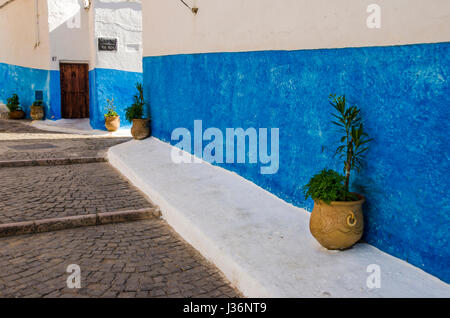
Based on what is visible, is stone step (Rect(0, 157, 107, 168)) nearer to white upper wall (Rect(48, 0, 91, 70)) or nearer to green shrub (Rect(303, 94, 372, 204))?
green shrub (Rect(303, 94, 372, 204))

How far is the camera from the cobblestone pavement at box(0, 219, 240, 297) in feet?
11.5

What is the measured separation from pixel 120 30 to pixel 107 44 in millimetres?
594

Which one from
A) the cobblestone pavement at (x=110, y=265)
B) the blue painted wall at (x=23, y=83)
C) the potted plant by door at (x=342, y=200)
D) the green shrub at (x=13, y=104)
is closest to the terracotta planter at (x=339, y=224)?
the potted plant by door at (x=342, y=200)

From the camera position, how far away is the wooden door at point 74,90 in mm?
14586

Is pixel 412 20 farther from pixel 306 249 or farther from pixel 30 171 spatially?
pixel 30 171

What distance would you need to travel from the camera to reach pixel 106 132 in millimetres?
12500

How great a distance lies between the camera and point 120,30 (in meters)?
12.6

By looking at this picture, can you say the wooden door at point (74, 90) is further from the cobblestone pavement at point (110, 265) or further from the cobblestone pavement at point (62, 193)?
the cobblestone pavement at point (110, 265)

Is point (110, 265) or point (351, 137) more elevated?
point (351, 137)

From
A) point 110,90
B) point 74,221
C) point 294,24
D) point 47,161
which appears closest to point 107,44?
point 110,90

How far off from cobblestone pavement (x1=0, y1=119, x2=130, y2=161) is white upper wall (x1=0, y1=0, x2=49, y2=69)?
11.0ft

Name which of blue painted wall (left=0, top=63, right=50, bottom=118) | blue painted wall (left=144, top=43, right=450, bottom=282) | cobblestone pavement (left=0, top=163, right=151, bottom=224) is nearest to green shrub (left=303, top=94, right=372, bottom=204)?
blue painted wall (left=144, top=43, right=450, bottom=282)

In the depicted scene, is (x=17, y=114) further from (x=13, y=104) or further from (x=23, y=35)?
(x=23, y=35)
